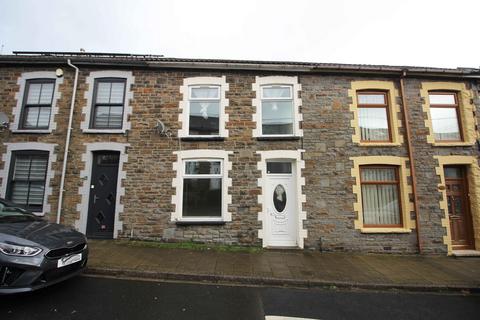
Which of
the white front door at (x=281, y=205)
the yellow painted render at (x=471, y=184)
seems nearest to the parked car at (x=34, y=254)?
the white front door at (x=281, y=205)

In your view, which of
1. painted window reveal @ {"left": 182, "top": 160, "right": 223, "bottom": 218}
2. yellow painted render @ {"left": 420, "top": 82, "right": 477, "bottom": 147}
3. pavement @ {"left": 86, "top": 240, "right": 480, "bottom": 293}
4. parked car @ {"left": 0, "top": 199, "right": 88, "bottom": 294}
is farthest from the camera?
yellow painted render @ {"left": 420, "top": 82, "right": 477, "bottom": 147}

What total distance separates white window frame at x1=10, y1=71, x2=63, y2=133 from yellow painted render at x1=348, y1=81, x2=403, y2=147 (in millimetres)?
9899

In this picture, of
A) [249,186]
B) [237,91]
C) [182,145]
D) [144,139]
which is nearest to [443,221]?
[249,186]

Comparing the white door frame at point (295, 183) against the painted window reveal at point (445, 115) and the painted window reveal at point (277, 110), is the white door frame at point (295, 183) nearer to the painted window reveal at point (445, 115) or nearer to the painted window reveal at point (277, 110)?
the painted window reveal at point (277, 110)

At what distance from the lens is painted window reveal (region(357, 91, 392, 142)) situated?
8125 millimetres

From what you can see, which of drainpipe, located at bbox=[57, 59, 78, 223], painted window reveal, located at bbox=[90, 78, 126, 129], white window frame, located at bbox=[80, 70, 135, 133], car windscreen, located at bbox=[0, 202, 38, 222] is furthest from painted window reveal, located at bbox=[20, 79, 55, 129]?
car windscreen, located at bbox=[0, 202, 38, 222]

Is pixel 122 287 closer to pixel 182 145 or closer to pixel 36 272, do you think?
pixel 36 272

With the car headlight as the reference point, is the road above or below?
below

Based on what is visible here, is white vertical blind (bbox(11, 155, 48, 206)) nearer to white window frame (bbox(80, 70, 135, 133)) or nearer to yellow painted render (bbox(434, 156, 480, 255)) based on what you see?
white window frame (bbox(80, 70, 135, 133))

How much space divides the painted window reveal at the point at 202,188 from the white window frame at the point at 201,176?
68 mm

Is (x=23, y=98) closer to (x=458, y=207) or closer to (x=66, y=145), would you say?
(x=66, y=145)

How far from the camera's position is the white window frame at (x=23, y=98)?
25.8 ft

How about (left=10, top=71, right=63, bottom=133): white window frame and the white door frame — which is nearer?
the white door frame

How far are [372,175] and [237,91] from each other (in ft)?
17.4
